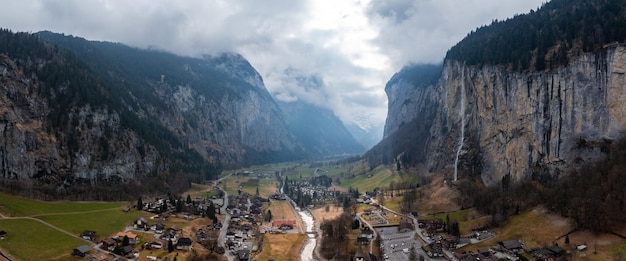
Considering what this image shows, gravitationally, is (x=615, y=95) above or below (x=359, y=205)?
above

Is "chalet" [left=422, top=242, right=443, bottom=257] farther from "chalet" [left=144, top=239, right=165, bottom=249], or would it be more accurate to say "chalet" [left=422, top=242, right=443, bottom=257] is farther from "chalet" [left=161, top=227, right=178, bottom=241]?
"chalet" [left=144, top=239, right=165, bottom=249]

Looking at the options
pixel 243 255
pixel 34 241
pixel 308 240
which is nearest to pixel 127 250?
pixel 34 241

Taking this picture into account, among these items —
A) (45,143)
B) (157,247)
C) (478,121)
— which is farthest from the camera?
(478,121)

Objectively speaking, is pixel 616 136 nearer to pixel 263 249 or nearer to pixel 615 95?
pixel 615 95

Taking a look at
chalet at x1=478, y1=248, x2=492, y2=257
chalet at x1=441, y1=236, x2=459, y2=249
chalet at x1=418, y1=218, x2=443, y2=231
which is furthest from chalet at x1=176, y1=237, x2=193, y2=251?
chalet at x1=478, y1=248, x2=492, y2=257

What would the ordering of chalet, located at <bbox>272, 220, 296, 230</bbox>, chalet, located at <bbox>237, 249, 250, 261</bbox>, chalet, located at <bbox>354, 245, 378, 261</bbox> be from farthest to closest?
chalet, located at <bbox>272, 220, 296, 230</bbox> → chalet, located at <bbox>237, 249, 250, 261</bbox> → chalet, located at <bbox>354, 245, 378, 261</bbox>

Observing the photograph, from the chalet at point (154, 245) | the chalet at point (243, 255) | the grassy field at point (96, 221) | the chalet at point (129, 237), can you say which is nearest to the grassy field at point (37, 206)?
the grassy field at point (96, 221)

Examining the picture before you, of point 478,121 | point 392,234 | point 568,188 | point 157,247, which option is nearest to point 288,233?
point 392,234
